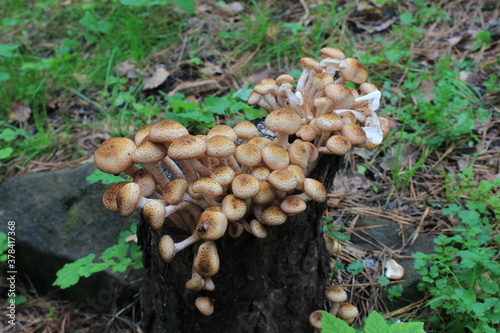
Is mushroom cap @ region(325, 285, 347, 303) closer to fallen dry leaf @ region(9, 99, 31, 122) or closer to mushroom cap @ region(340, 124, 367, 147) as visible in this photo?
mushroom cap @ region(340, 124, 367, 147)

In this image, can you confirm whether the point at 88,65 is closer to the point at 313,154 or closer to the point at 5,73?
the point at 5,73

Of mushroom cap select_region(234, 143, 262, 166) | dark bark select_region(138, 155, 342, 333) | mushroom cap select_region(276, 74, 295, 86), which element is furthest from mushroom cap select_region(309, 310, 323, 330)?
mushroom cap select_region(276, 74, 295, 86)

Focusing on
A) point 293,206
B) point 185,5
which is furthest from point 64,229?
point 185,5

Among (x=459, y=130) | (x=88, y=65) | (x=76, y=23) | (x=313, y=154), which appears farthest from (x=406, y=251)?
(x=76, y=23)

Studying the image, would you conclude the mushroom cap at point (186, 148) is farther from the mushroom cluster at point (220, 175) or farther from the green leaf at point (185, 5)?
the green leaf at point (185, 5)

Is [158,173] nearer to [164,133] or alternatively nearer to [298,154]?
[164,133]

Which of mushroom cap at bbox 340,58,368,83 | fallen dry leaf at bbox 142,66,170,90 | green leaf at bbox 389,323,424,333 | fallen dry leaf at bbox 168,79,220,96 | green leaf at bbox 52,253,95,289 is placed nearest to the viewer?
green leaf at bbox 389,323,424,333
